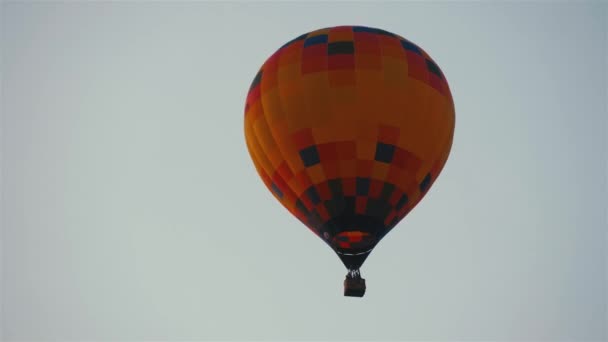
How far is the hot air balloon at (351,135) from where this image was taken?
46.1ft

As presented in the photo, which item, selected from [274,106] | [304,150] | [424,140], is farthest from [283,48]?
[424,140]

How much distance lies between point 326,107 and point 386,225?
9.24ft

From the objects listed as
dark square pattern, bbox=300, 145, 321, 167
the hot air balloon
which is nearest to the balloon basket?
the hot air balloon

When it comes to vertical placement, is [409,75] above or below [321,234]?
above

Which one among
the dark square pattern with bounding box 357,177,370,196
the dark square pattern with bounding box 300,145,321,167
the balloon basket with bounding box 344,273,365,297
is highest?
the dark square pattern with bounding box 300,145,321,167

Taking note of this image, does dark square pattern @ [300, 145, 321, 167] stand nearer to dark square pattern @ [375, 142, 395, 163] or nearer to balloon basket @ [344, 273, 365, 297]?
dark square pattern @ [375, 142, 395, 163]

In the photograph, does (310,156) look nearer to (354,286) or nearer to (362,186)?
(362,186)

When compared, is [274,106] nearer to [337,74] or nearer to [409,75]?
[337,74]

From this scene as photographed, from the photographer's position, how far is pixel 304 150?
46.9ft

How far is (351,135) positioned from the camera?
46.0ft

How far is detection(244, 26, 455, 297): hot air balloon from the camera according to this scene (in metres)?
14.0

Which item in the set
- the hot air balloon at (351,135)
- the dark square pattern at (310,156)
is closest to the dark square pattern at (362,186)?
the hot air balloon at (351,135)

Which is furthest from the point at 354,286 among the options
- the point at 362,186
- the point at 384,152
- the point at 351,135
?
the point at 351,135

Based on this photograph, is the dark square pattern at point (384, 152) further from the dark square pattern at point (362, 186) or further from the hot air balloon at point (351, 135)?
the dark square pattern at point (362, 186)
